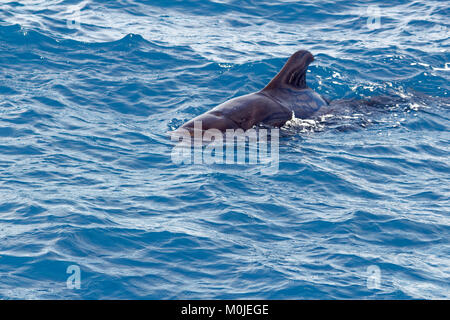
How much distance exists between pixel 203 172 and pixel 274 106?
3.01 meters

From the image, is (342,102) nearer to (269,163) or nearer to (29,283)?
(269,163)

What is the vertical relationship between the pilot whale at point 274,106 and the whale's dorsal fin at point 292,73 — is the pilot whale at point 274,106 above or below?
below

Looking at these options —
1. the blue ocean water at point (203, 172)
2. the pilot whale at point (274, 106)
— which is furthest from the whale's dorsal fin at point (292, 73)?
the blue ocean water at point (203, 172)

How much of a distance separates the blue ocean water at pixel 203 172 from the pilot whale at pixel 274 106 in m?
0.49

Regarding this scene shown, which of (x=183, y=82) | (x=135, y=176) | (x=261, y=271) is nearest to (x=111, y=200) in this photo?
(x=135, y=176)

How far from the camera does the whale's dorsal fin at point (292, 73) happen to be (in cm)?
1441

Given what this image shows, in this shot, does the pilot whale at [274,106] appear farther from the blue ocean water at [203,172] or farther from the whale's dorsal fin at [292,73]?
the blue ocean water at [203,172]

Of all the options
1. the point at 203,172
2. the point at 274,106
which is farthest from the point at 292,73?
the point at 203,172

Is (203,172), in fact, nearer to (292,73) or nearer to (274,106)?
(274,106)

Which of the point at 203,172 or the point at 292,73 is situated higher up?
the point at 292,73

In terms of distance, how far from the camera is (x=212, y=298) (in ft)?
26.1

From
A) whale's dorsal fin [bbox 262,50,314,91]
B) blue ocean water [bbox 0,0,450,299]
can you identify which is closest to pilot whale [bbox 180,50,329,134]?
whale's dorsal fin [bbox 262,50,314,91]

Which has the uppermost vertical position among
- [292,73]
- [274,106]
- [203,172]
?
[292,73]

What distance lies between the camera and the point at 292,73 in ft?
47.7
